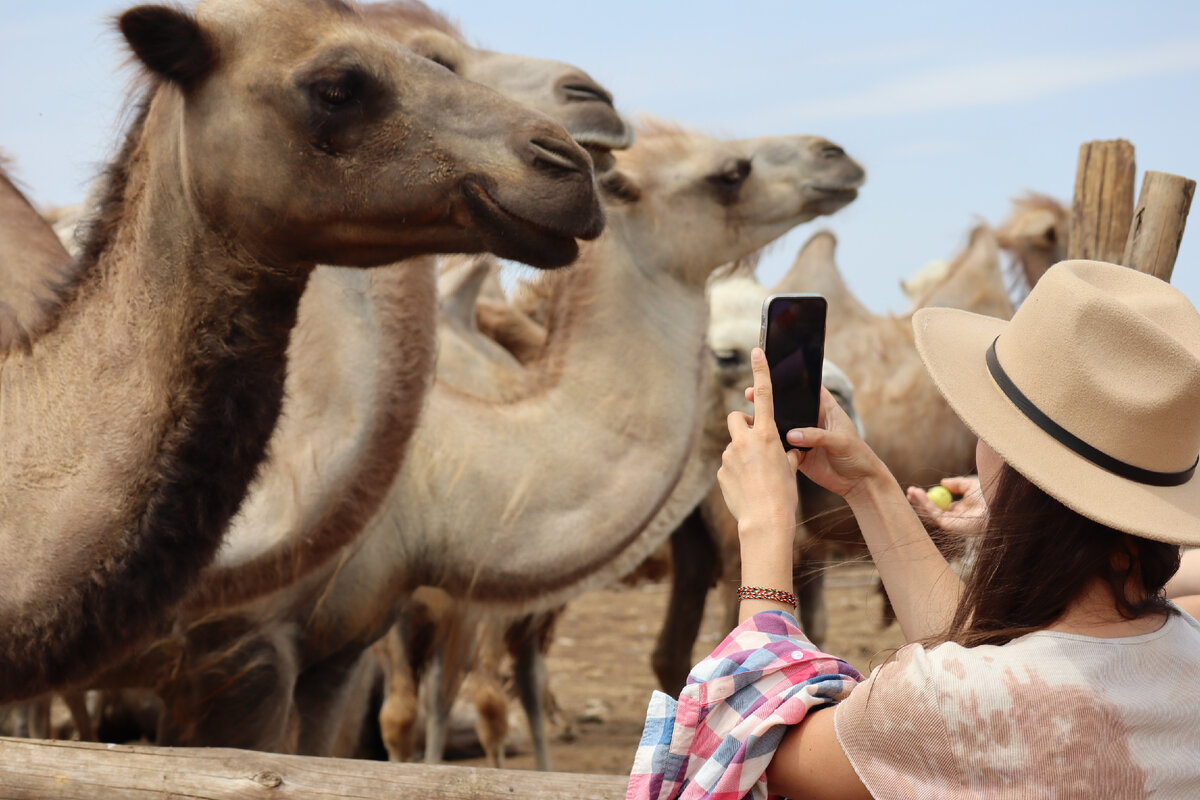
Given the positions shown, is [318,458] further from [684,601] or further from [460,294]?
[684,601]

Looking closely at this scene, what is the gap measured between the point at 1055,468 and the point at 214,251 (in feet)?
5.83

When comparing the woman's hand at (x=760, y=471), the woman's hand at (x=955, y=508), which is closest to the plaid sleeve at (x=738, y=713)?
the woman's hand at (x=760, y=471)

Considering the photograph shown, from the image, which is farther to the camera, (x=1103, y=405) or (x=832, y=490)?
(x=832, y=490)

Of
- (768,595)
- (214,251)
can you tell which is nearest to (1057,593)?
(768,595)

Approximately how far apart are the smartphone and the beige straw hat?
259 millimetres

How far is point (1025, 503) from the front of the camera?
154 centimetres

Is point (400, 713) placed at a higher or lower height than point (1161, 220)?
lower

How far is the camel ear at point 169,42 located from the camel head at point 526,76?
1491mm

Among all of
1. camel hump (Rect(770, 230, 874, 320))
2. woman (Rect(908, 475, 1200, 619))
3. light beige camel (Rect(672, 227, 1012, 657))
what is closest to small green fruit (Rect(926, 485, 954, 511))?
woman (Rect(908, 475, 1200, 619))

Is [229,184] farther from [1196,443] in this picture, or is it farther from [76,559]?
[1196,443]

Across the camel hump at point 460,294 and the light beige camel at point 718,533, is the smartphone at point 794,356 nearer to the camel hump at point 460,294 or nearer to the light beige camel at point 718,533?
the camel hump at point 460,294

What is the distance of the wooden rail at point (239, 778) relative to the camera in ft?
7.93

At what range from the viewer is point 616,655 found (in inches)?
379

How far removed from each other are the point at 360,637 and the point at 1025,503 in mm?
2920
